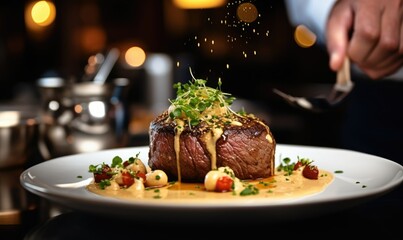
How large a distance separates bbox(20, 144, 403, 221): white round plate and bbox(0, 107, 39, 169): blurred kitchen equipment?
0.35 m

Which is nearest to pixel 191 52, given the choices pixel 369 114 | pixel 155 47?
pixel 155 47

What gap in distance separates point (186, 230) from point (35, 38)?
11.1m

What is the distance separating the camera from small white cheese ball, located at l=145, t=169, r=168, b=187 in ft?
7.25

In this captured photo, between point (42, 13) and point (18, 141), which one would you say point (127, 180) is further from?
point (42, 13)

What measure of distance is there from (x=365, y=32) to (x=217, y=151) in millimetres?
1348

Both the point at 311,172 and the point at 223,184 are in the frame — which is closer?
the point at 223,184

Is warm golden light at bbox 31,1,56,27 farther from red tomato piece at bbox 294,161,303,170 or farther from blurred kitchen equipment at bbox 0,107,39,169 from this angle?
red tomato piece at bbox 294,161,303,170

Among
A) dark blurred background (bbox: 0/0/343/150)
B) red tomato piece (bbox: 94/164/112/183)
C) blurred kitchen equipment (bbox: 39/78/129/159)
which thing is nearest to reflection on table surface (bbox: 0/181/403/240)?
red tomato piece (bbox: 94/164/112/183)

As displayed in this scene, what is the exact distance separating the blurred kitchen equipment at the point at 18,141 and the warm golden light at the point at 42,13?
937cm

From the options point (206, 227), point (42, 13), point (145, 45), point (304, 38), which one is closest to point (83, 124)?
point (206, 227)

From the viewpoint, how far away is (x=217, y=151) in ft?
7.70

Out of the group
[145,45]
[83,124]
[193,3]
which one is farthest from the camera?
[145,45]

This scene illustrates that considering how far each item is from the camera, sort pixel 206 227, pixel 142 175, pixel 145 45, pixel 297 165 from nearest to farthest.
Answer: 1. pixel 206 227
2. pixel 142 175
3. pixel 297 165
4. pixel 145 45

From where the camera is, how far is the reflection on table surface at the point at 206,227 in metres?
1.60
